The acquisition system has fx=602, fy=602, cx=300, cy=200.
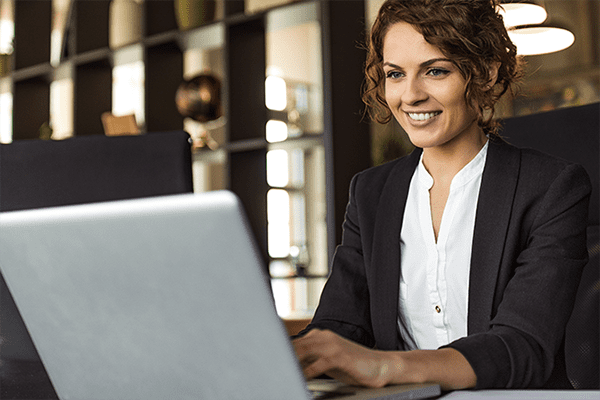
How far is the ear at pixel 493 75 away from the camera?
1174mm

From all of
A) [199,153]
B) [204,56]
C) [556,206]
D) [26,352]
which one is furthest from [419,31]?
[204,56]

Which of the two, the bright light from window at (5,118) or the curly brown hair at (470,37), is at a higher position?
the bright light from window at (5,118)

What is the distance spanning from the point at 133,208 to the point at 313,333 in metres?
0.27

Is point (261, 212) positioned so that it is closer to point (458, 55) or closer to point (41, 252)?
point (458, 55)

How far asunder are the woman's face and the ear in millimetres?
66

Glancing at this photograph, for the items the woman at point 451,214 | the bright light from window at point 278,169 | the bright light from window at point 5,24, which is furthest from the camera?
the bright light from window at point 278,169

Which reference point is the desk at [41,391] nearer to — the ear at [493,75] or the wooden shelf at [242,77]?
the ear at [493,75]

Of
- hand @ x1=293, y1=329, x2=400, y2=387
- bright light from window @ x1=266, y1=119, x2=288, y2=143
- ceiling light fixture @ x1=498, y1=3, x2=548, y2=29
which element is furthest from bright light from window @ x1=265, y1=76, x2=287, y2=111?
hand @ x1=293, y1=329, x2=400, y2=387

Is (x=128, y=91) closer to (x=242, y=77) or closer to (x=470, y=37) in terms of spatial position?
(x=242, y=77)

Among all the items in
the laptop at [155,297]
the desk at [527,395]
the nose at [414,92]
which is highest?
the nose at [414,92]

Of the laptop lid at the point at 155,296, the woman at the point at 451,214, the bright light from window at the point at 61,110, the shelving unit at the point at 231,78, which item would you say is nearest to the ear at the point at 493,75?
the woman at the point at 451,214

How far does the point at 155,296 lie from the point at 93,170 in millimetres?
695

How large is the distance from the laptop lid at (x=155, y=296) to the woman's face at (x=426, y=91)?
0.76 m

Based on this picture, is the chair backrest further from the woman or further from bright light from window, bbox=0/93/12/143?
bright light from window, bbox=0/93/12/143
